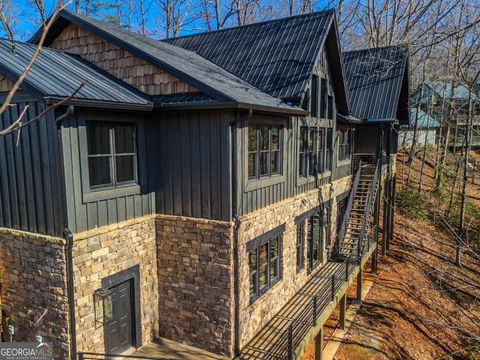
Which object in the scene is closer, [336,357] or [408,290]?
[336,357]

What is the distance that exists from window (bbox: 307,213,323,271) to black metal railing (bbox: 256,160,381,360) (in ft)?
2.04

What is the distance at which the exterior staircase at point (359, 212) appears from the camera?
Answer: 14312 mm

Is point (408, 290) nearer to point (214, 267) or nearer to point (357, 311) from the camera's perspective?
point (357, 311)

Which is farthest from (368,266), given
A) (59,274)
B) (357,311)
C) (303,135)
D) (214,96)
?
(59,274)

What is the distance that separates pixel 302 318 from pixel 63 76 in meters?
7.85

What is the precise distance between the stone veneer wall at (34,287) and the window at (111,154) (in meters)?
1.44

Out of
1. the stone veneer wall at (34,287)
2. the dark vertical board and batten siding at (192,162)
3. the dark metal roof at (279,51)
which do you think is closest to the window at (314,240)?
the dark metal roof at (279,51)

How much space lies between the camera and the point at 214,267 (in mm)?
8000

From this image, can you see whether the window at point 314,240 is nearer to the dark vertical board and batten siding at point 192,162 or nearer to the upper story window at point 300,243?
the upper story window at point 300,243

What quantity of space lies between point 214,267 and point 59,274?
3012 mm

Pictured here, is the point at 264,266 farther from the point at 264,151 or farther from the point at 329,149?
the point at 329,149

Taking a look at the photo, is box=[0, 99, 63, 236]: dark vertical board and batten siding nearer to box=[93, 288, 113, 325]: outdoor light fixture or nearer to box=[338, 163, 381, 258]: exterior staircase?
box=[93, 288, 113, 325]: outdoor light fixture

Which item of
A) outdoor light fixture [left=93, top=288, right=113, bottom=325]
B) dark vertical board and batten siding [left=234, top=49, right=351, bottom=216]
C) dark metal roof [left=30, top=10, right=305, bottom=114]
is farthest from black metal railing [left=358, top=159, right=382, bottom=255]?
outdoor light fixture [left=93, top=288, right=113, bottom=325]

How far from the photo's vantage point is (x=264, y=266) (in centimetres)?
948
